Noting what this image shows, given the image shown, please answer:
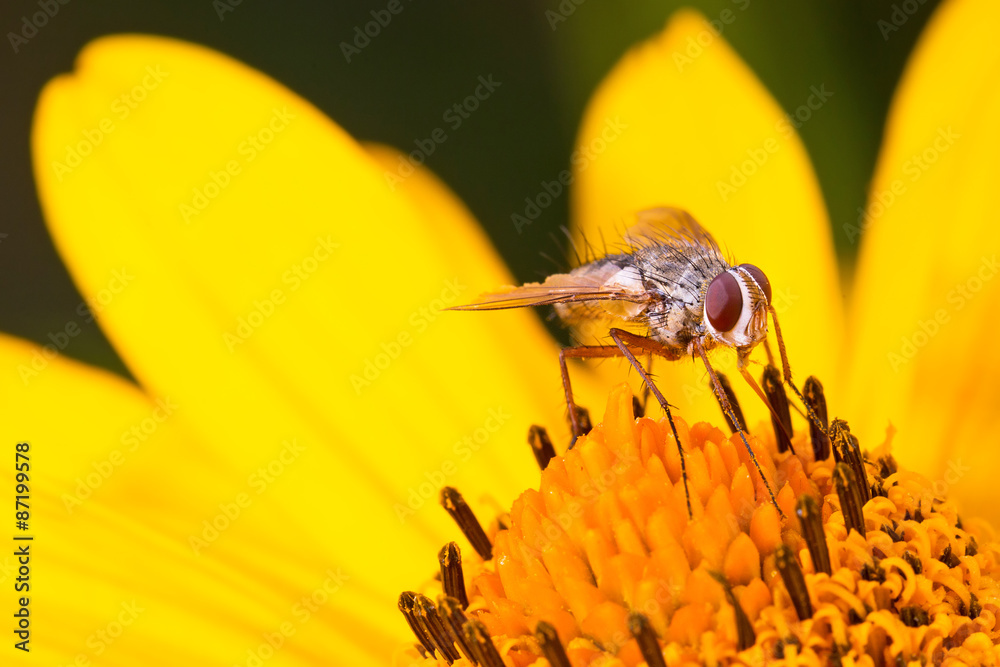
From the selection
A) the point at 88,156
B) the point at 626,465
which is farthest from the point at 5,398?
the point at 626,465

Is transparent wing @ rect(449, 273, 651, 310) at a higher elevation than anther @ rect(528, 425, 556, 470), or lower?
higher

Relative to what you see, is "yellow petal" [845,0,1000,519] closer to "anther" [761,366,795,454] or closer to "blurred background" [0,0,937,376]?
"blurred background" [0,0,937,376]

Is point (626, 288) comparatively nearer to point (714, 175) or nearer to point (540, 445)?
Result: point (540, 445)

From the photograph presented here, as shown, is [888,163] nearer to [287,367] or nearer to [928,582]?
[928,582]

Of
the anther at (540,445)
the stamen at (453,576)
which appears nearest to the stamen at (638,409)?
the anther at (540,445)

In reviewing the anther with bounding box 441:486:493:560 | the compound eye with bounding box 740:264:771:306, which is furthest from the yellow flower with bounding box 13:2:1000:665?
the compound eye with bounding box 740:264:771:306

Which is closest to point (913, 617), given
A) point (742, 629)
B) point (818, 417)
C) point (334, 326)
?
point (742, 629)

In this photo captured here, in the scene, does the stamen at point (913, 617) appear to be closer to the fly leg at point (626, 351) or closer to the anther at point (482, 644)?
the fly leg at point (626, 351)
